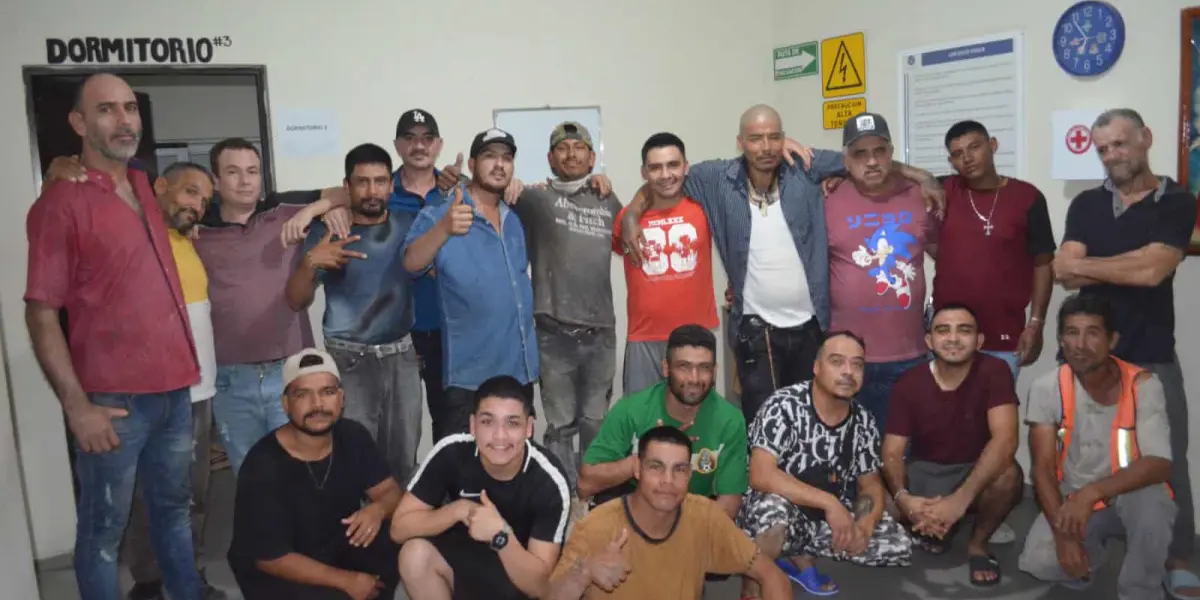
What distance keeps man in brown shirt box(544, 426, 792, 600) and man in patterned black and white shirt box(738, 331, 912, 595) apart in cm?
52

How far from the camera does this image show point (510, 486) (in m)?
2.75

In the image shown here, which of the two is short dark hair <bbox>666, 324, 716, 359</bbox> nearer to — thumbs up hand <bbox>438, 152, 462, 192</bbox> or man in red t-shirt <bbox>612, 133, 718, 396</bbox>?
man in red t-shirt <bbox>612, 133, 718, 396</bbox>

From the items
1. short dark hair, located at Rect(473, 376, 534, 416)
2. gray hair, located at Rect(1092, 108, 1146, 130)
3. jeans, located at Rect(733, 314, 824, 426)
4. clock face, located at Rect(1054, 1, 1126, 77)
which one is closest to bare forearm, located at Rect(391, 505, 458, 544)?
short dark hair, located at Rect(473, 376, 534, 416)

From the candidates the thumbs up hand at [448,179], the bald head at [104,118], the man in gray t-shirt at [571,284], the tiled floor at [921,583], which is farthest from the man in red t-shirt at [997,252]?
the bald head at [104,118]

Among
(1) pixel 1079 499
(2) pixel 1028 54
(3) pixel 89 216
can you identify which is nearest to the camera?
(3) pixel 89 216

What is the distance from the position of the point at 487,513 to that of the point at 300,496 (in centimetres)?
59

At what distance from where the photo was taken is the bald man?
3.55 metres

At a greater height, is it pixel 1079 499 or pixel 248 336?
pixel 248 336

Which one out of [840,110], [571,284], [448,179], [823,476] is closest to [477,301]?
[571,284]

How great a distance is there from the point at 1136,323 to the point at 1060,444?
0.51 m

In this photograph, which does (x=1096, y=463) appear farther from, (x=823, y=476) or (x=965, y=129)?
(x=965, y=129)

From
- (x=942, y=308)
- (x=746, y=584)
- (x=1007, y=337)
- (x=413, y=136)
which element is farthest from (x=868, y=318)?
(x=413, y=136)

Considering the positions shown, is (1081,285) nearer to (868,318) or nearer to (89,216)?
(868,318)

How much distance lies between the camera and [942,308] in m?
3.49
